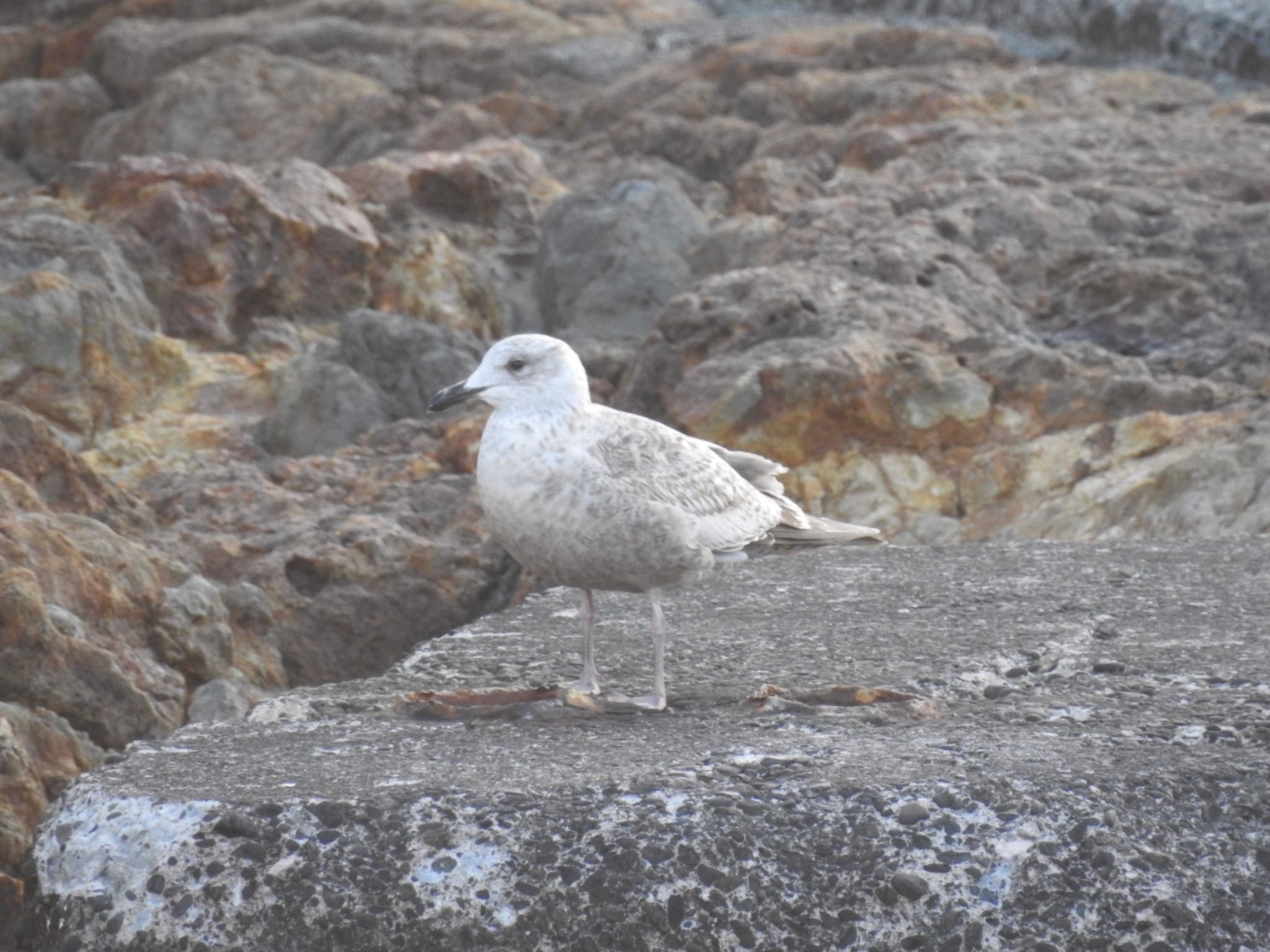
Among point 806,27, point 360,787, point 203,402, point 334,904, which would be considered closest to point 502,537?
point 360,787

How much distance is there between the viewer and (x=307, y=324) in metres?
8.84

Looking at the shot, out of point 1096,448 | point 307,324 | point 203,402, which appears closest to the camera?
point 1096,448

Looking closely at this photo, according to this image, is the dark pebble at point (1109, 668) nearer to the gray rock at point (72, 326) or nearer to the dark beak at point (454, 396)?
the dark beak at point (454, 396)

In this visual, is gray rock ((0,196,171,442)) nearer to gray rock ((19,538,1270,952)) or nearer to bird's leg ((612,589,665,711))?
gray rock ((19,538,1270,952))

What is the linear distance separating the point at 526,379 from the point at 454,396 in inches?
7.5

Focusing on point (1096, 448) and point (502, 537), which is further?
point (1096, 448)

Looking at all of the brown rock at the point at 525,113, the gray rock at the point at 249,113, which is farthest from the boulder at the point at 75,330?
the brown rock at the point at 525,113

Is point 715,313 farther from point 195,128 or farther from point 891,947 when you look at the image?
point 195,128

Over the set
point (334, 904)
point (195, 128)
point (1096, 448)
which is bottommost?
point (195, 128)

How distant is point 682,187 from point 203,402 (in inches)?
169

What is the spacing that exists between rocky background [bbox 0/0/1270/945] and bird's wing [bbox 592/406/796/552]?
1.96 meters

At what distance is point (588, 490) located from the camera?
380 cm

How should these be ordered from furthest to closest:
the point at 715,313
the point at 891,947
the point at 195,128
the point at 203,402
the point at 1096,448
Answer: the point at 195,128, the point at 203,402, the point at 715,313, the point at 1096,448, the point at 891,947

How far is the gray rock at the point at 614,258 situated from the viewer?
30.2 ft
